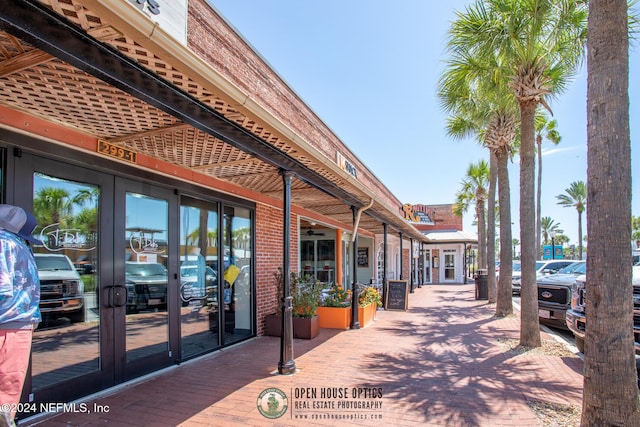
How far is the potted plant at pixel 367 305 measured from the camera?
892 cm

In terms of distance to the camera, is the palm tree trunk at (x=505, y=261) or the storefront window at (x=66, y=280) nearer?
the storefront window at (x=66, y=280)

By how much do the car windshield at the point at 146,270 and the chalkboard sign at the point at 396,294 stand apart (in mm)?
7937

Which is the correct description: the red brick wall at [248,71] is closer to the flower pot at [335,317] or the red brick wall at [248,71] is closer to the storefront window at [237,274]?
the storefront window at [237,274]

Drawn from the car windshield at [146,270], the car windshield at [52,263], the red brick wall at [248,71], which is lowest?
the car windshield at [146,270]

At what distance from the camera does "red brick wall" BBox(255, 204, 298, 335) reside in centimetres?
759

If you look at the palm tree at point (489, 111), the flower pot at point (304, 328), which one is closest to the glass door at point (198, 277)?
the flower pot at point (304, 328)

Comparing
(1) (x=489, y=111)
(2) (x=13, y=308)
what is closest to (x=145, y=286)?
(2) (x=13, y=308)

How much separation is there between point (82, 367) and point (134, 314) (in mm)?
804

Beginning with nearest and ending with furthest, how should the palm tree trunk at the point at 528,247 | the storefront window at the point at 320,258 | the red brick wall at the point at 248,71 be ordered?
the red brick wall at the point at 248,71 → the palm tree trunk at the point at 528,247 → the storefront window at the point at 320,258

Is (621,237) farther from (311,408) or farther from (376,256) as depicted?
(376,256)

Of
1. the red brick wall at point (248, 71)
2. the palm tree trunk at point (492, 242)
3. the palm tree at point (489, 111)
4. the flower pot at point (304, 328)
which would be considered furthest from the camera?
the palm tree trunk at point (492, 242)

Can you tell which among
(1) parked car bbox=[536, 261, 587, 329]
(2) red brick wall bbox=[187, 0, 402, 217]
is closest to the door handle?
(2) red brick wall bbox=[187, 0, 402, 217]

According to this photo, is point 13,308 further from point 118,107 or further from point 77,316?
point 118,107

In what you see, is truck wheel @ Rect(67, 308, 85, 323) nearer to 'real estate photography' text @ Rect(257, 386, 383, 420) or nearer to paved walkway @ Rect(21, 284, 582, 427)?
paved walkway @ Rect(21, 284, 582, 427)
